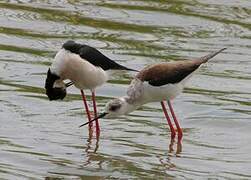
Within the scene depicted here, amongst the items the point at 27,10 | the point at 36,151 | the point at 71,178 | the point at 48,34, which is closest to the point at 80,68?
the point at 36,151

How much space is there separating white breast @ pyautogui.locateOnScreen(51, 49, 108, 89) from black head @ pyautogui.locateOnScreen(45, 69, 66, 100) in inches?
4.3

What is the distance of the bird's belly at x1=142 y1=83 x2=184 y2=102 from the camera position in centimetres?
1147

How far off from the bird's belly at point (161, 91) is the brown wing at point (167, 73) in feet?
0.16

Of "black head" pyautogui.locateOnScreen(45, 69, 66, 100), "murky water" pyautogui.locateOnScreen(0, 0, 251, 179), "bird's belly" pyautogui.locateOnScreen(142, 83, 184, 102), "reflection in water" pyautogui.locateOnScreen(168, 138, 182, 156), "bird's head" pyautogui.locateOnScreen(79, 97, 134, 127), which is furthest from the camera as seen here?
"black head" pyautogui.locateOnScreen(45, 69, 66, 100)

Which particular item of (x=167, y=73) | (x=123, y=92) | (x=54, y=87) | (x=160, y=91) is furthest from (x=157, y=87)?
(x=123, y=92)

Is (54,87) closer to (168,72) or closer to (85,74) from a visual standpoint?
(85,74)

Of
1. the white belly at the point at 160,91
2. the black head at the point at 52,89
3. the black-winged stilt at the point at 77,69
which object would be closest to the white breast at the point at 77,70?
the black-winged stilt at the point at 77,69

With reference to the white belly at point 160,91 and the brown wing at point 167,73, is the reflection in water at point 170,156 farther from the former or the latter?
the brown wing at point 167,73

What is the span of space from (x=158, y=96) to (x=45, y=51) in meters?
4.22

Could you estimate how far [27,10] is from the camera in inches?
697

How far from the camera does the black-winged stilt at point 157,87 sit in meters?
11.5

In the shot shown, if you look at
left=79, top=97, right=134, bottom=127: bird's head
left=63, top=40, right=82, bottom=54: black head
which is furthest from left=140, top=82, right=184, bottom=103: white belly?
left=63, top=40, right=82, bottom=54: black head

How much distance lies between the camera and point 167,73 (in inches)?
454

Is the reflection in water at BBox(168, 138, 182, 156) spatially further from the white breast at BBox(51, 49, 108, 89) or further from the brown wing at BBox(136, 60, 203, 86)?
the white breast at BBox(51, 49, 108, 89)
